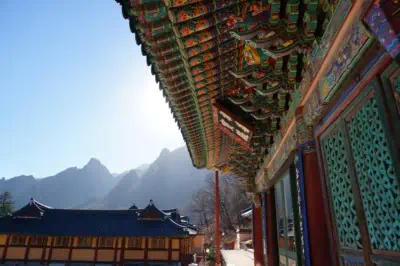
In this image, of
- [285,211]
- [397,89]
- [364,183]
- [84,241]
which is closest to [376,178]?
[364,183]

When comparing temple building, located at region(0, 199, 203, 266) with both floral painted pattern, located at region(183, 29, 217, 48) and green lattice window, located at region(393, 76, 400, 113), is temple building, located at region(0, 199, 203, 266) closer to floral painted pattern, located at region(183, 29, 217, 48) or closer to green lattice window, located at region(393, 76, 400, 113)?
floral painted pattern, located at region(183, 29, 217, 48)

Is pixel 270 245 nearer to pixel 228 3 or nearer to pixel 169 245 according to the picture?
pixel 228 3

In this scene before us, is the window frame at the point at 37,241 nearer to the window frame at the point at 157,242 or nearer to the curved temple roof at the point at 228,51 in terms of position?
the window frame at the point at 157,242

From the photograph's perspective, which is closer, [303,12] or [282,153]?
[303,12]

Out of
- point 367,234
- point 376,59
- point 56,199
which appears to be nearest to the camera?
point 376,59

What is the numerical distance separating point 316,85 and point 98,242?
22.7 meters

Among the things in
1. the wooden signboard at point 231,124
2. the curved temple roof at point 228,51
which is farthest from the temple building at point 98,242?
the curved temple roof at point 228,51

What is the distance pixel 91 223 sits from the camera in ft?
74.1

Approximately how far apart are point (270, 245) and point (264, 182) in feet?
4.65

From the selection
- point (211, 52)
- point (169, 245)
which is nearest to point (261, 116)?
point (211, 52)

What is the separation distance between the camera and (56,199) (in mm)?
133875

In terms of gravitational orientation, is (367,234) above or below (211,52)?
below

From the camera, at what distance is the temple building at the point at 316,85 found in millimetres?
1765

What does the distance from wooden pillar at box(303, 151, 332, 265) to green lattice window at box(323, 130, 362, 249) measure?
9.8 inches
